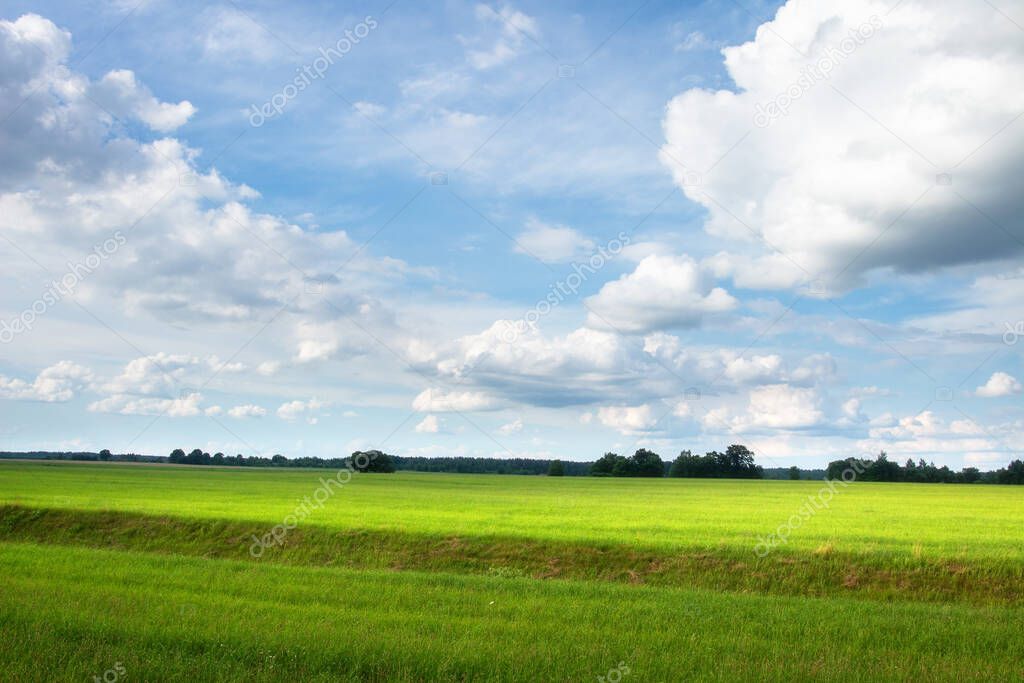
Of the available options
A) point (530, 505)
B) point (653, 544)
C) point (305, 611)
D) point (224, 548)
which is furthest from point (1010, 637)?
point (530, 505)

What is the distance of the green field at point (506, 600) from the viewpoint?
33.8 ft

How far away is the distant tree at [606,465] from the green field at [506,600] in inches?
4304

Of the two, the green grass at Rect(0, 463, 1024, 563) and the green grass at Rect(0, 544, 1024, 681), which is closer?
the green grass at Rect(0, 544, 1024, 681)

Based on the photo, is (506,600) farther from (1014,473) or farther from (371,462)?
(1014,473)

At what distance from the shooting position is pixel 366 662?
10.1 m

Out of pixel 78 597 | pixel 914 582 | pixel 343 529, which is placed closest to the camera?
pixel 78 597

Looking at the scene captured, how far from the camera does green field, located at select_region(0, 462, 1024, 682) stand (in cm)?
1031

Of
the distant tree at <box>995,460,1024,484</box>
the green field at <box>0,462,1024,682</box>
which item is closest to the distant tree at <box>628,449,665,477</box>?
the distant tree at <box>995,460,1024,484</box>

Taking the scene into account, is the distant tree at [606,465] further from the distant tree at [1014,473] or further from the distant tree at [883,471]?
the distant tree at [1014,473]

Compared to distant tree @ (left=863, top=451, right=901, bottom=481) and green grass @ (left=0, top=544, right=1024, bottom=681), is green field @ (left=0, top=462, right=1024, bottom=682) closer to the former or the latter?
green grass @ (left=0, top=544, right=1024, bottom=681)

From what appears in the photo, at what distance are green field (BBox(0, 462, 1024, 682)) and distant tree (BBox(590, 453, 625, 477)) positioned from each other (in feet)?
359

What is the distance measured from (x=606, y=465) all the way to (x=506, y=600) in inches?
5061

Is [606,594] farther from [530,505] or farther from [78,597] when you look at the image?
[530,505]

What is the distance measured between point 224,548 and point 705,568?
1690cm
